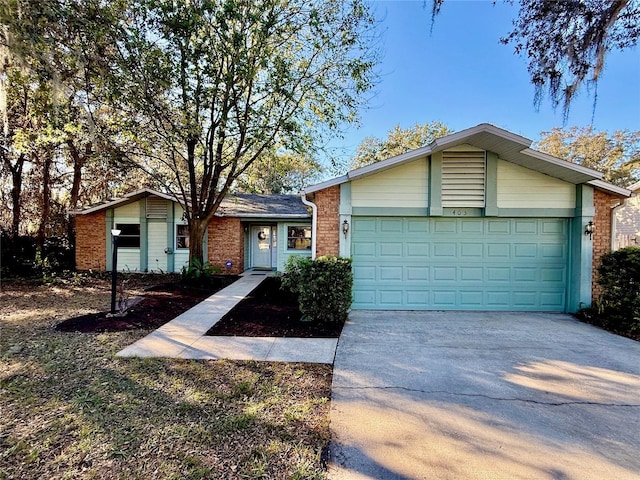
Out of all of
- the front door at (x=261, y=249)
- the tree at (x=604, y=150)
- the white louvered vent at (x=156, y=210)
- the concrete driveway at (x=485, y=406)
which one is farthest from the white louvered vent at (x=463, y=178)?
the tree at (x=604, y=150)

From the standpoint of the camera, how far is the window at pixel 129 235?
514 inches

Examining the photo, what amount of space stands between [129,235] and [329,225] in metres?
10.6

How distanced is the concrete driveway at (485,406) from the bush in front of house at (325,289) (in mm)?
578

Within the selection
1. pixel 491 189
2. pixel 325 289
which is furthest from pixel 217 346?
pixel 491 189

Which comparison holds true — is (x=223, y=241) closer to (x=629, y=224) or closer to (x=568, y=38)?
(x=568, y=38)

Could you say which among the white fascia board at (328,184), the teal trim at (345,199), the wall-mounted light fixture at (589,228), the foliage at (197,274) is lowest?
the foliage at (197,274)

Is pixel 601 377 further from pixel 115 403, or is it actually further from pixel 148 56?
pixel 148 56

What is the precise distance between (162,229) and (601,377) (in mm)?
14166

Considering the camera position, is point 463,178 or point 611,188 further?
point 463,178

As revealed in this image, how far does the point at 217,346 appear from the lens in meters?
4.74

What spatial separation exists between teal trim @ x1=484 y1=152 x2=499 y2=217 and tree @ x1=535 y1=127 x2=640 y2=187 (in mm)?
17128

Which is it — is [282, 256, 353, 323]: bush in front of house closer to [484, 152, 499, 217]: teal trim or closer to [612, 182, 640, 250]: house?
[484, 152, 499, 217]: teal trim

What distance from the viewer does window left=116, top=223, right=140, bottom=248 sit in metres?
13.0

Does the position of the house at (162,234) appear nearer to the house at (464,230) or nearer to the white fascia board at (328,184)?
the white fascia board at (328,184)
